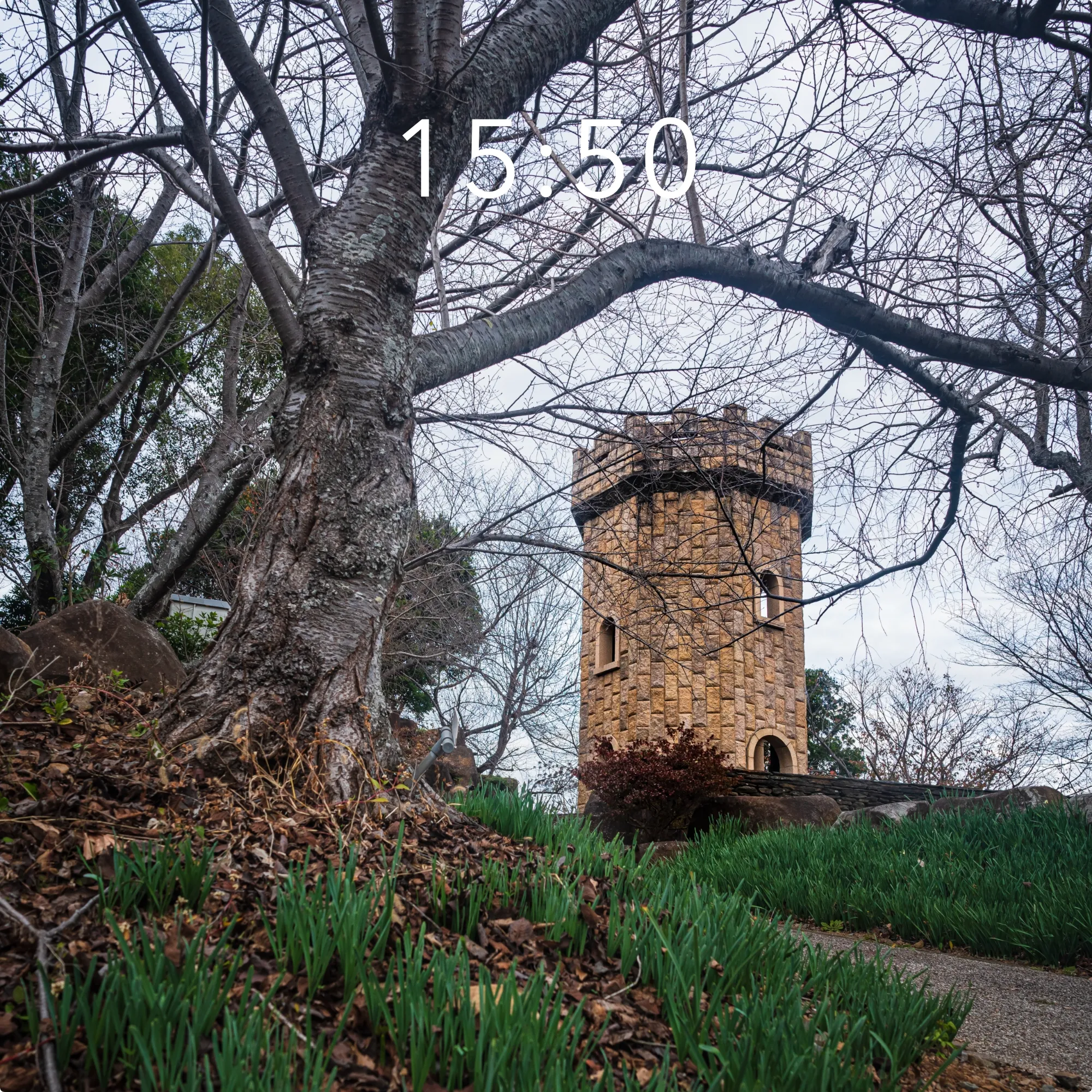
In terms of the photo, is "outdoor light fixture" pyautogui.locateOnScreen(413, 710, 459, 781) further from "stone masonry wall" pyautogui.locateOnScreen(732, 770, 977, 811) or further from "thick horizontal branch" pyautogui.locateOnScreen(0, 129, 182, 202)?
"stone masonry wall" pyautogui.locateOnScreen(732, 770, 977, 811)

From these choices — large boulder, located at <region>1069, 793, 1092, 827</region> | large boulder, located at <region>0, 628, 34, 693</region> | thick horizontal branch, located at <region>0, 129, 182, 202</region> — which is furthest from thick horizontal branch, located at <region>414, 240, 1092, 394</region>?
large boulder, located at <region>1069, 793, 1092, 827</region>

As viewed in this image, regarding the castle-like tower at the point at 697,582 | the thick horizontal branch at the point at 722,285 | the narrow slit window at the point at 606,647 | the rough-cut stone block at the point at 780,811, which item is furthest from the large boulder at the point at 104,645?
the narrow slit window at the point at 606,647

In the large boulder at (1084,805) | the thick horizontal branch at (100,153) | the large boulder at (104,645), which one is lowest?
the large boulder at (1084,805)

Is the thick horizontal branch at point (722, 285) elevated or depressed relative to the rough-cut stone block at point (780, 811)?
elevated

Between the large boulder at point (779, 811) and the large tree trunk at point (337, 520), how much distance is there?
603 centimetres

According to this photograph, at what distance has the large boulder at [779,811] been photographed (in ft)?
26.9

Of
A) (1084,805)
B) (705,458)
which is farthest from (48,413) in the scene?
(1084,805)

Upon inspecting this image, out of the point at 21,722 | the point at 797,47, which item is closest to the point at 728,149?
the point at 797,47

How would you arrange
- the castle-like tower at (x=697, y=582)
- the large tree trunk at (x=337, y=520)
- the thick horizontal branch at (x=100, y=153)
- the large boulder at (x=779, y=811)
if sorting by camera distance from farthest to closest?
the large boulder at (x=779, y=811) < the castle-like tower at (x=697, y=582) < the thick horizontal branch at (x=100, y=153) < the large tree trunk at (x=337, y=520)

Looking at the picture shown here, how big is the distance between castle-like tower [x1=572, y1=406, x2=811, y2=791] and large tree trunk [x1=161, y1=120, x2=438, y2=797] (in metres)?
1.77

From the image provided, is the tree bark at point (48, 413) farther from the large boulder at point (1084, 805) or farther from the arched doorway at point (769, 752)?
the arched doorway at point (769, 752)

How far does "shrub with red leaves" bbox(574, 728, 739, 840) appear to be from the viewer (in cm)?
945

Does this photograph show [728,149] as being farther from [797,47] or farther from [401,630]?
[401,630]

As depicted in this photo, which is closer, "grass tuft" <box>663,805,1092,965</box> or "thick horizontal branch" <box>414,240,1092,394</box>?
"grass tuft" <box>663,805,1092,965</box>
